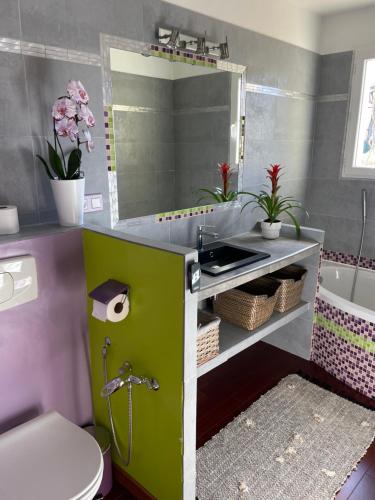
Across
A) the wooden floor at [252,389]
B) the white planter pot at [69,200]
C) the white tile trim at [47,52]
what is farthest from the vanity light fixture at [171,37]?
the wooden floor at [252,389]

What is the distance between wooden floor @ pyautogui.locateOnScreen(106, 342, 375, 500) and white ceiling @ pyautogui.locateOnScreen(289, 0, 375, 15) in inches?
99.8

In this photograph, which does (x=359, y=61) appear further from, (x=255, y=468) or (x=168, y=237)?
(x=255, y=468)

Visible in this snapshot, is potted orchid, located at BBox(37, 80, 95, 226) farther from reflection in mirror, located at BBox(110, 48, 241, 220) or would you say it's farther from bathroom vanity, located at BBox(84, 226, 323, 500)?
reflection in mirror, located at BBox(110, 48, 241, 220)

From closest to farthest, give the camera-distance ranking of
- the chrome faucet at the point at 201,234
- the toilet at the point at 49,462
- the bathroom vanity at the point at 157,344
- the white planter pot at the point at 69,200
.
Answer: the toilet at the point at 49,462, the bathroom vanity at the point at 157,344, the white planter pot at the point at 69,200, the chrome faucet at the point at 201,234

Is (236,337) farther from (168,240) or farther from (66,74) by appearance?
(66,74)

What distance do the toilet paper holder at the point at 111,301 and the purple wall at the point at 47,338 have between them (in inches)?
9.5

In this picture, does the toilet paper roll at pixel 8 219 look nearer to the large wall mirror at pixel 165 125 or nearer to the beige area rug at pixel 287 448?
the large wall mirror at pixel 165 125

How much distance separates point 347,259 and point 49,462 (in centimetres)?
288

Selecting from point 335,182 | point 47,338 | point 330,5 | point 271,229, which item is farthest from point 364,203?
point 47,338

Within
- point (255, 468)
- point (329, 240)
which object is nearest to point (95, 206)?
point (255, 468)

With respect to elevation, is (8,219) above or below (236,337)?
above

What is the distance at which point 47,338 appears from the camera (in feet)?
5.50

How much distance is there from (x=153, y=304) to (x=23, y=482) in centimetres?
73

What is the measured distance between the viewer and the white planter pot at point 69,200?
5.28 feet
